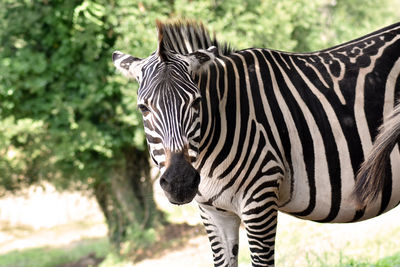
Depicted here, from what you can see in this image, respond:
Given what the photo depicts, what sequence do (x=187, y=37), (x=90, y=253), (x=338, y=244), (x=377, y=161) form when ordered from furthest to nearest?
(x=90, y=253) → (x=338, y=244) → (x=187, y=37) → (x=377, y=161)

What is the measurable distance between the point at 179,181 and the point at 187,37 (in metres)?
1.25

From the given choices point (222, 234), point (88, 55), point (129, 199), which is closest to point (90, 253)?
point (129, 199)

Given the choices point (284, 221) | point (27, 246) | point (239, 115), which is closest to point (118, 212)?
point (284, 221)

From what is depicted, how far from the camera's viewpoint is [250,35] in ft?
33.3

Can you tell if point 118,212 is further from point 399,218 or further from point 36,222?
point 36,222

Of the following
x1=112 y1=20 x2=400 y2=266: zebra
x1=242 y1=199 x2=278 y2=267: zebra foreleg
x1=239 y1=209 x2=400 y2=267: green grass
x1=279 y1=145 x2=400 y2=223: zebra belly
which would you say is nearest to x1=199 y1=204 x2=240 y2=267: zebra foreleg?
x1=112 y1=20 x2=400 y2=266: zebra

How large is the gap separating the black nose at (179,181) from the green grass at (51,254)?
38.3 feet

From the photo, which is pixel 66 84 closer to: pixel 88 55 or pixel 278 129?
pixel 88 55

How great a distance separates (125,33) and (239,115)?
6666 millimetres

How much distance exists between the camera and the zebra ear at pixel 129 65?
10.7 ft

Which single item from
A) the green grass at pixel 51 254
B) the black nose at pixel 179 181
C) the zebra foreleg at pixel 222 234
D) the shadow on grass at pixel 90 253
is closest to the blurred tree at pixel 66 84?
the shadow on grass at pixel 90 253

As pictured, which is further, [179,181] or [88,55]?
[88,55]

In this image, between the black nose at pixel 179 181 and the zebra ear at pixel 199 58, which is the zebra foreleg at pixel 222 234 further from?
the zebra ear at pixel 199 58

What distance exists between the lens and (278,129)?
3.37 m
